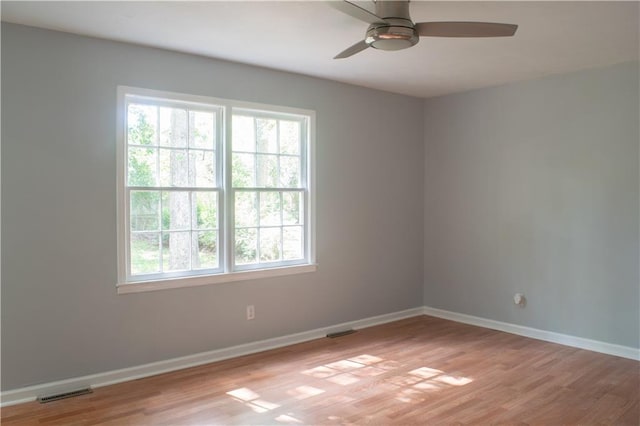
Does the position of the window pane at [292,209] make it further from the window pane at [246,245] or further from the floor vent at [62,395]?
the floor vent at [62,395]

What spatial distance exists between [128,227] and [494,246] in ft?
11.9

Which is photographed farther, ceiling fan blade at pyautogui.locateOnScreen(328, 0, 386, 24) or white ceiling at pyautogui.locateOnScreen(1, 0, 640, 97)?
white ceiling at pyautogui.locateOnScreen(1, 0, 640, 97)

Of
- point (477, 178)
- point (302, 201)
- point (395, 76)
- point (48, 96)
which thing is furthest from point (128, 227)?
point (477, 178)

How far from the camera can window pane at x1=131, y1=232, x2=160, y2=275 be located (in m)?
3.74

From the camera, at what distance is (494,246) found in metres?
5.15

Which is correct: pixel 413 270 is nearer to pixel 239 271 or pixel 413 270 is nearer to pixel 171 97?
pixel 239 271

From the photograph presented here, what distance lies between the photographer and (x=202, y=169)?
4.08 m

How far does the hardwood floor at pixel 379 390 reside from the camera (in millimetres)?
3027

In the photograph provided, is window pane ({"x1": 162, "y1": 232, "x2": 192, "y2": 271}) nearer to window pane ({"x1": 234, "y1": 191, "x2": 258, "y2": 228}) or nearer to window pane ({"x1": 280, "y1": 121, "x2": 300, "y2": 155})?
window pane ({"x1": 234, "y1": 191, "x2": 258, "y2": 228})

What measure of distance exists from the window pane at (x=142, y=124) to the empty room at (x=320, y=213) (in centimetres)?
2

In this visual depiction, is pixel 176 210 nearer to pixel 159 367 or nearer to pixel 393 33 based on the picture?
pixel 159 367

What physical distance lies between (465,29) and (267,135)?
223 cm

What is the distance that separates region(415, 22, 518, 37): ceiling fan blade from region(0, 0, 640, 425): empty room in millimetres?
26

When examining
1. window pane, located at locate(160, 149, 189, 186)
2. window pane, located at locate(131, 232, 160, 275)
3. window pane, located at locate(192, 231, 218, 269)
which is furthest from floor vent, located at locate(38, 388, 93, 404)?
window pane, located at locate(160, 149, 189, 186)
